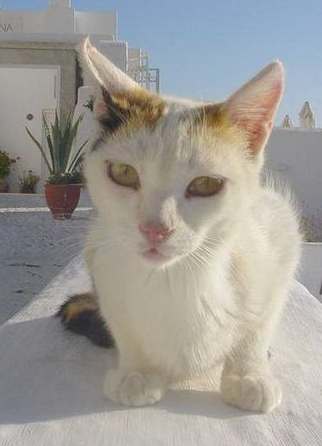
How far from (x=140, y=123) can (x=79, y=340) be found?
2.13 feet

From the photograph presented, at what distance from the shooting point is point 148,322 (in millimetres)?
1242

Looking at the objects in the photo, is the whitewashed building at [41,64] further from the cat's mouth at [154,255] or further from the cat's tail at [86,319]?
the cat's mouth at [154,255]

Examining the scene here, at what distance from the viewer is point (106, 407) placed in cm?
120

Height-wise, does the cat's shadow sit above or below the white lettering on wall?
below

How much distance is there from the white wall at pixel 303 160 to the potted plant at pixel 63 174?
2.02 m

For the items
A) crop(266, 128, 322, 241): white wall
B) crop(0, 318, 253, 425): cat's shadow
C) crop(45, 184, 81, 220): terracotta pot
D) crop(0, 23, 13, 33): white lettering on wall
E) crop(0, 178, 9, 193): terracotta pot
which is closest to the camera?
crop(0, 318, 253, 425): cat's shadow

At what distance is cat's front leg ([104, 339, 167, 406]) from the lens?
1.21m

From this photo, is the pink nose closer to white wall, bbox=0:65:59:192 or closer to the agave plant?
the agave plant

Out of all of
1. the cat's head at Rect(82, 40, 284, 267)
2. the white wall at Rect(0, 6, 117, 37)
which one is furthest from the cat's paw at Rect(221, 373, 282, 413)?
the white wall at Rect(0, 6, 117, 37)

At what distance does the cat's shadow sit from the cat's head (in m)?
0.29

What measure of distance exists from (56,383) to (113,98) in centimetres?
59

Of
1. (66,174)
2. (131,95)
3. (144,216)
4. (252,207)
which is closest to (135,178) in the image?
(144,216)

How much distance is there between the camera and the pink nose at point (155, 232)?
1078mm

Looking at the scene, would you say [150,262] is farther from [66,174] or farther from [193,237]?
[66,174]
